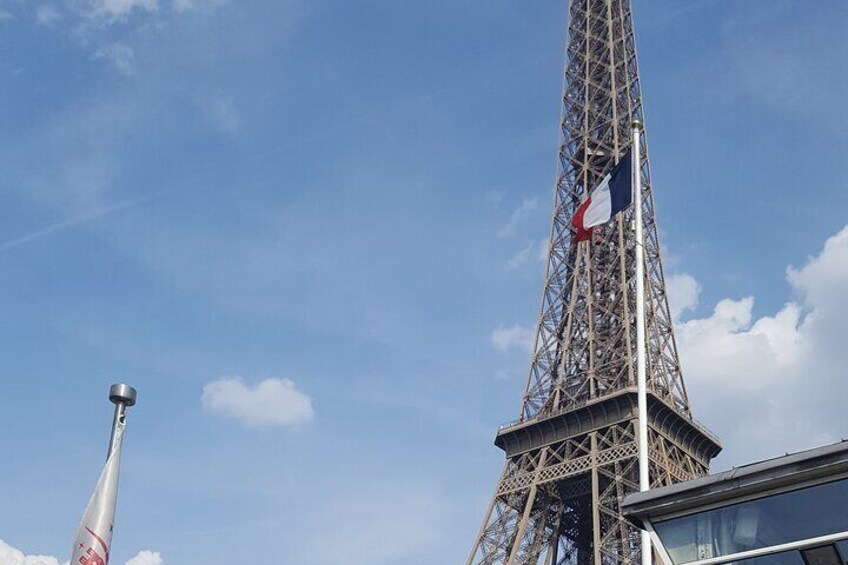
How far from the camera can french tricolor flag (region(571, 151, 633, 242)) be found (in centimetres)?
3222

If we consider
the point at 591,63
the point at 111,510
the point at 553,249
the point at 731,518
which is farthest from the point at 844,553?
the point at 591,63

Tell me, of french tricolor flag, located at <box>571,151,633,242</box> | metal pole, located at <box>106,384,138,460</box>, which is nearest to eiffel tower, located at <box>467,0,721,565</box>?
french tricolor flag, located at <box>571,151,633,242</box>

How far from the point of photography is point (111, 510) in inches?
887

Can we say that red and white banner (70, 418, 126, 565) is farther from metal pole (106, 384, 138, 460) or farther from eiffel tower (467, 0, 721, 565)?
eiffel tower (467, 0, 721, 565)

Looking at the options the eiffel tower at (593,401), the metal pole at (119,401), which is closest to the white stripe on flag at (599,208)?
the metal pole at (119,401)

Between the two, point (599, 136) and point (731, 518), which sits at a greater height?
point (599, 136)

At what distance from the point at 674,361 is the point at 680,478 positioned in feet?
30.9

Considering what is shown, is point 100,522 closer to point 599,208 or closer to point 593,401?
point 599,208

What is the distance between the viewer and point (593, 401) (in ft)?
226

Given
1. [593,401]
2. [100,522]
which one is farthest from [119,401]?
[593,401]

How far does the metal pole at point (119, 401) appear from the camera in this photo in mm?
23656

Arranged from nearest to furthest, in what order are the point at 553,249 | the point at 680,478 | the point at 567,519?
1. the point at 680,478
2. the point at 567,519
3. the point at 553,249

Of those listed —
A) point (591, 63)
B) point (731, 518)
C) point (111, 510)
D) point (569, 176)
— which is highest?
point (591, 63)

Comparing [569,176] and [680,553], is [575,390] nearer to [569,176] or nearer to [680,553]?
[569,176]
